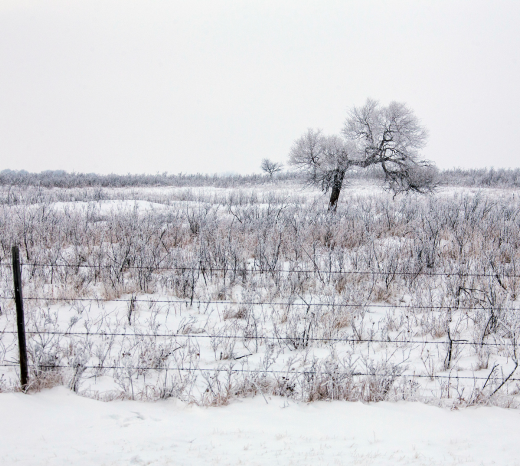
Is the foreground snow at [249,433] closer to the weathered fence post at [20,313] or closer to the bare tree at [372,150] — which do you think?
the weathered fence post at [20,313]

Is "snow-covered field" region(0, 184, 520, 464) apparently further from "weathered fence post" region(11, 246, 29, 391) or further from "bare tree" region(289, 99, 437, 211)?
"bare tree" region(289, 99, 437, 211)

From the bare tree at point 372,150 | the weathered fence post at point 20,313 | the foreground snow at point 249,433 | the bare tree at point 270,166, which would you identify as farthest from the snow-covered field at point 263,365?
the bare tree at point 270,166

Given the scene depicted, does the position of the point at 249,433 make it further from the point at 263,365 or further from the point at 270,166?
the point at 270,166

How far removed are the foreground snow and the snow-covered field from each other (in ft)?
0.04

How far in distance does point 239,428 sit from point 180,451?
0.46m

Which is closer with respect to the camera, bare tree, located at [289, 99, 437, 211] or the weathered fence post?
the weathered fence post

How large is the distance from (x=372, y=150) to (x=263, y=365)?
12.3m

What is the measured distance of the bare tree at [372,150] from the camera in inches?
537

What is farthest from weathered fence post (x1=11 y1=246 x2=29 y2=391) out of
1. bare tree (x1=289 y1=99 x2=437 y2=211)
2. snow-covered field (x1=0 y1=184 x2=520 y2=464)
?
bare tree (x1=289 y1=99 x2=437 y2=211)

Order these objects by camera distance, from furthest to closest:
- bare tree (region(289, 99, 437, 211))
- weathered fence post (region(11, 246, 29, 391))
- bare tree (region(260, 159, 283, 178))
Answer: bare tree (region(260, 159, 283, 178)) < bare tree (region(289, 99, 437, 211)) < weathered fence post (region(11, 246, 29, 391))

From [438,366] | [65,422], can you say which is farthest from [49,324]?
[438,366]

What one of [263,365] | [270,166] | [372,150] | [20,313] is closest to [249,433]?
[263,365]

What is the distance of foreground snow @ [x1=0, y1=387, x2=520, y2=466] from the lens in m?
2.30

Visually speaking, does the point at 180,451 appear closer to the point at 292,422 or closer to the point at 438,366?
the point at 292,422
